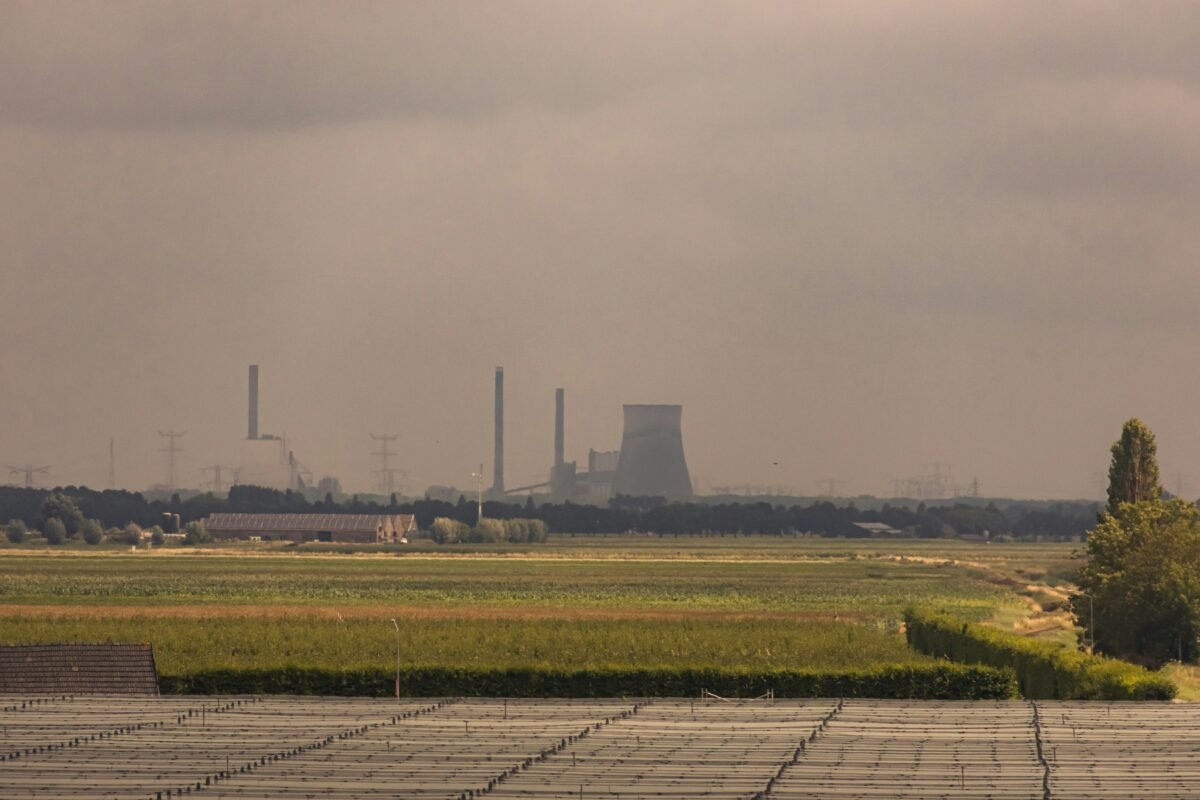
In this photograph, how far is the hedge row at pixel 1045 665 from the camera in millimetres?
64312

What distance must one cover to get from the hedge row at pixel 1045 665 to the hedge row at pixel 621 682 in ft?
8.55

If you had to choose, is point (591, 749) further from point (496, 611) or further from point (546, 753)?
point (496, 611)

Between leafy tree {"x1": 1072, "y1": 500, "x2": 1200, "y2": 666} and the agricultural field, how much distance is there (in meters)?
11.2

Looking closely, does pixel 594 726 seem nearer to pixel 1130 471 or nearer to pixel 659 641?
pixel 659 641

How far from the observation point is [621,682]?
2741 inches

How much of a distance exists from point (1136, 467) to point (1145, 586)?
1197 centimetres

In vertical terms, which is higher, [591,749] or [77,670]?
[77,670]

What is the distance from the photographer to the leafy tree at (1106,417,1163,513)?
104 m

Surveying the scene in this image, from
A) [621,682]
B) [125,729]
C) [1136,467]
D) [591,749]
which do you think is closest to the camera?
[591,749]

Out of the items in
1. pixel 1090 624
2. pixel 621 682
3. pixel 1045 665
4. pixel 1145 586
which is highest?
pixel 1145 586

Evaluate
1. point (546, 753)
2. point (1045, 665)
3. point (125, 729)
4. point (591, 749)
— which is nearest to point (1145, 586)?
→ point (1045, 665)

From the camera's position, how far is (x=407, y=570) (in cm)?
19362

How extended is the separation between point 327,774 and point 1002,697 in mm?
35873

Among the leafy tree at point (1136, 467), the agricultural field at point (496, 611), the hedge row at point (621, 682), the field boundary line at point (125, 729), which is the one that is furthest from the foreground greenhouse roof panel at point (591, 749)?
the leafy tree at point (1136, 467)
